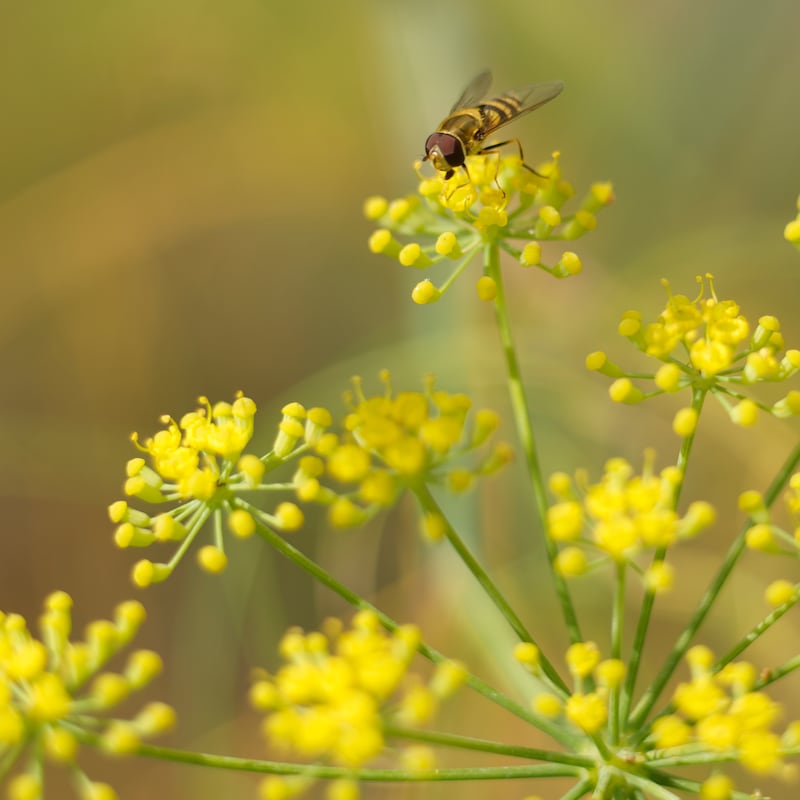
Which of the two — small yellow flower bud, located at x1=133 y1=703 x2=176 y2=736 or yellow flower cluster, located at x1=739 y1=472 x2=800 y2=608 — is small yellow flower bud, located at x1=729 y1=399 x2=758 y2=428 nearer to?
yellow flower cluster, located at x1=739 y1=472 x2=800 y2=608

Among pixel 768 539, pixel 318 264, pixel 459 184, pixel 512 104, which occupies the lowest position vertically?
pixel 768 539

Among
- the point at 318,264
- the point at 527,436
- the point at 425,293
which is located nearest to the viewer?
the point at 527,436

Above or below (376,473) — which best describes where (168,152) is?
above

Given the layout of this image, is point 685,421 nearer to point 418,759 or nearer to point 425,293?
point 425,293

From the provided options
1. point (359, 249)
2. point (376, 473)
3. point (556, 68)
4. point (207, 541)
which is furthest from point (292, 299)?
point (376, 473)

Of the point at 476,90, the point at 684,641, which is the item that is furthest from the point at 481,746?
the point at 476,90

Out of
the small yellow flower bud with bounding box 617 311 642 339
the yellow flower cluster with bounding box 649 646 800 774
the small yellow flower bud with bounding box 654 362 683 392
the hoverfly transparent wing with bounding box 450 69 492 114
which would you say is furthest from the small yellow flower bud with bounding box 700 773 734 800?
the hoverfly transparent wing with bounding box 450 69 492 114

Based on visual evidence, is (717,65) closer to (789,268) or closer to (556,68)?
(556,68)
